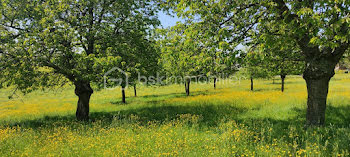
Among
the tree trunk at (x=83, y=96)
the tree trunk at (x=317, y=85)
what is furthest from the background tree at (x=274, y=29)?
the tree trunk at (x=83, y=96)

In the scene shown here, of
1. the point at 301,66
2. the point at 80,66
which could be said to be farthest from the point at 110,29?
the point at 301,66

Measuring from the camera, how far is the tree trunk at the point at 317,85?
730 centimetres

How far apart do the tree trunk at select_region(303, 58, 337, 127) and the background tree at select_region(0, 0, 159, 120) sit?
8.68 metres

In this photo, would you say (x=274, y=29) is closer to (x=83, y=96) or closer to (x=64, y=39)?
(x=64, y=39)

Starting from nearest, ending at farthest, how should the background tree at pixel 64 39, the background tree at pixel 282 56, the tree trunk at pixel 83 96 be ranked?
the background tree at pixel 282 56
the background tree at pixel 64 39
the tree trunk at pixel 83 96

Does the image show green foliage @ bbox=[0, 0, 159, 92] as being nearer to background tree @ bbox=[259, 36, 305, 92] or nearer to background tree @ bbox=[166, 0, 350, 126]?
background tree @ bbox=[166, 0, 350, 126]

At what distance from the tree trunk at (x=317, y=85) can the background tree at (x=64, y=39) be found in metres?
8.68

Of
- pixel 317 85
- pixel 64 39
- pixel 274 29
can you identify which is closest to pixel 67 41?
pixel 64 39

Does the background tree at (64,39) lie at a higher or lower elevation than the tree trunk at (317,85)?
higher

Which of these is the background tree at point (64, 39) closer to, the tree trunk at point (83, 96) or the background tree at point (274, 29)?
the tree trunk at point (83, 96)

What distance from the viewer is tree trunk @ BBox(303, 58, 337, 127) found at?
7301 millimetres

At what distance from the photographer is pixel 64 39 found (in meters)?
10.2

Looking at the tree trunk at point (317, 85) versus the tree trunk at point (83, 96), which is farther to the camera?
the tree trunk at point (83, 96)

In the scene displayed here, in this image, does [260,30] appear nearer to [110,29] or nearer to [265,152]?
[265,152]
